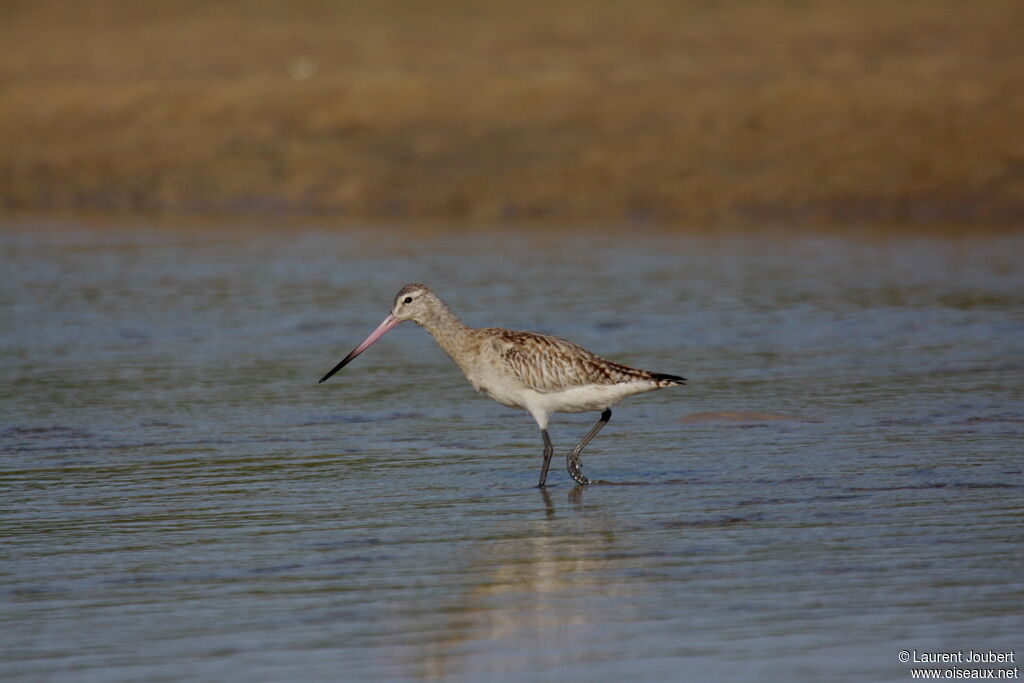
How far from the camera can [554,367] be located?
29.9ft

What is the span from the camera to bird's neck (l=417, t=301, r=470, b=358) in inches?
373

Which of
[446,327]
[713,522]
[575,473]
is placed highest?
[446,327]

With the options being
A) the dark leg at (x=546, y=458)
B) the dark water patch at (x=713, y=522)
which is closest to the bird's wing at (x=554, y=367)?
the dark leg at (x=546, y=458)

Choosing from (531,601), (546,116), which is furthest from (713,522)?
(546,116)

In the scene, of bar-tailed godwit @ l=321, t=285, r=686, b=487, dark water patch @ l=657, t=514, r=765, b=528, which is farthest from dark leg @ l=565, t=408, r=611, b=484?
dark water patch @ l=657, t=514, r=765, b=528

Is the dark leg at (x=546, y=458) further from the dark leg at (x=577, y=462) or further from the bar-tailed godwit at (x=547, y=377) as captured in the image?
the dark leg at (x=577, y=462)

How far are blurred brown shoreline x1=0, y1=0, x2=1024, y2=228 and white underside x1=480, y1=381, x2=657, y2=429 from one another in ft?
40.7

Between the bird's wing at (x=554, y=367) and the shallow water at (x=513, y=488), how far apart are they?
1.77 feet

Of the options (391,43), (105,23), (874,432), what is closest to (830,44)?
(391,43)

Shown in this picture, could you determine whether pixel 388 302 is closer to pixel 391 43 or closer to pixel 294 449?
pixel 294 449

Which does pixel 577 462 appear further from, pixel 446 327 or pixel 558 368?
pixel 446 327

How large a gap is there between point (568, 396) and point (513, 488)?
0.58 m

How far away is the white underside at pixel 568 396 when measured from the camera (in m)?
9.12

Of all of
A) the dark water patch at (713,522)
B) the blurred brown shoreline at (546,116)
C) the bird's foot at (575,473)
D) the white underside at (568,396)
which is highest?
the blurred brown shoreline at (546,116)
